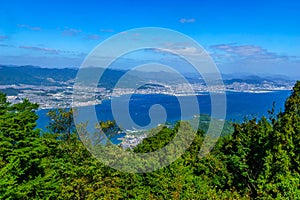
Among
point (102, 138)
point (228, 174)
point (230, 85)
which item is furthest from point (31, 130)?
point (230, 85)

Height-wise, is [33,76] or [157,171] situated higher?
[33,76]

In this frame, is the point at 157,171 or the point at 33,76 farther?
the point at 33,76

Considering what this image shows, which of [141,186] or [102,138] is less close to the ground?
[102,138]

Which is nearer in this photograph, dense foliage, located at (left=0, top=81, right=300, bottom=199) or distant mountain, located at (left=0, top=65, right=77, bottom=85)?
dense foliage, located at (left=0, top=81, right=300, bottom=199)

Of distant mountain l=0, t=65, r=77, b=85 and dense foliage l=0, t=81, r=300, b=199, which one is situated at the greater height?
distant mountain l=0, t=65, r=77, b=85

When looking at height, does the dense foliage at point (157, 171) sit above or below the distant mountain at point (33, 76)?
below

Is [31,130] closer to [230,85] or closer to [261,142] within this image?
[261,142]

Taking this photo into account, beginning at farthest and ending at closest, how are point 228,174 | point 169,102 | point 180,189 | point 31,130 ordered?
point 169,102 → point 228,174 → point 31,130 → point 180,189

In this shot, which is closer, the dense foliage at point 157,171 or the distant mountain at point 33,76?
the dense foliage at point 157,171
